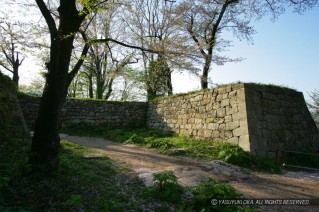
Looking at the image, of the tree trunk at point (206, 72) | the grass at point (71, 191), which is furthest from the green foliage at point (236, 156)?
the tree trunk at point (206, 72)

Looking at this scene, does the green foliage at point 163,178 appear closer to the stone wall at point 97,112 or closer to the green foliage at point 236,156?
the green foliage at point 236,156

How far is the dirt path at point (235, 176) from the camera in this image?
4.65 m

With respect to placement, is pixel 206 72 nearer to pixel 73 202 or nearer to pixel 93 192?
pixel 93 192

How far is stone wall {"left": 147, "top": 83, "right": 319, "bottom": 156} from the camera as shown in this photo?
25.3 ft

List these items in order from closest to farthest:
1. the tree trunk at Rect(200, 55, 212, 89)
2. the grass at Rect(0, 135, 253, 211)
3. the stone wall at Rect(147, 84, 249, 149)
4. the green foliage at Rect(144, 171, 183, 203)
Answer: the grass at Rect(0, 135, 253, 211)
the green foliage at Rect(144, 171, 183, 203)
the stone wall at Rect(147, 84, 249, 149)
the tree trunk at Rect(200, 55, 212, 89)

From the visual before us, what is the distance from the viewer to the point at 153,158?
7.21 meters

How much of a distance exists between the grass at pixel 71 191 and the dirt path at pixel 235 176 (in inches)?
25.9

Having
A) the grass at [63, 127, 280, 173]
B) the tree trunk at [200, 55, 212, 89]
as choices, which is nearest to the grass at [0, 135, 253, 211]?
the grass at [63, 127, 280, 173]

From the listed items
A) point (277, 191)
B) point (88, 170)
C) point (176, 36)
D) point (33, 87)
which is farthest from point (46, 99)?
point (33, 87)

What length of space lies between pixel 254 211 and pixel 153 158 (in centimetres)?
417

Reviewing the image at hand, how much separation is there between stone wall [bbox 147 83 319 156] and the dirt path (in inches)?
59.6

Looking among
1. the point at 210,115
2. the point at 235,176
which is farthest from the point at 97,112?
the point at 235,176

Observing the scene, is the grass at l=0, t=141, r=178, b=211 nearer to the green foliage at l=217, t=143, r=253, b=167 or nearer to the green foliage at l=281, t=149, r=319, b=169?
the green foliage at l=217, t=143, r=253, b=167

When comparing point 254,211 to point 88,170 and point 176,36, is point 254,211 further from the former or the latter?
point 176,36
